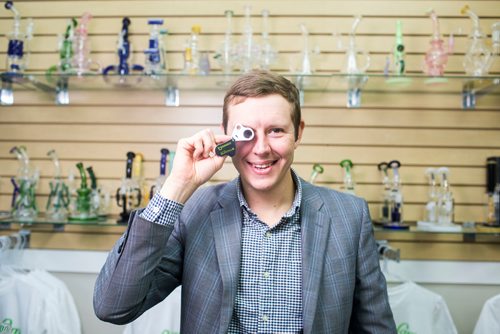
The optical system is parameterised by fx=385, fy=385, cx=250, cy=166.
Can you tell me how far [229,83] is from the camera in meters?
2.58

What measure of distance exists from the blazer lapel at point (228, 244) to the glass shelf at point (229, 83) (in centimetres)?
124

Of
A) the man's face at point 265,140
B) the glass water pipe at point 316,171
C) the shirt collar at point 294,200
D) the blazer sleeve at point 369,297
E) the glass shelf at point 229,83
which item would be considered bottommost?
the blazer sleeve at point 369,297

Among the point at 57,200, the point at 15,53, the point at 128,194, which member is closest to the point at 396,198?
the point at 128,194

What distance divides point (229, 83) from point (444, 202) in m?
1.58

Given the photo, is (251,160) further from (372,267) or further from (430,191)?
(430,191)

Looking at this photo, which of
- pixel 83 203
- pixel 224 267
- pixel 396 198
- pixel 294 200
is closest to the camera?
pixel 224 267

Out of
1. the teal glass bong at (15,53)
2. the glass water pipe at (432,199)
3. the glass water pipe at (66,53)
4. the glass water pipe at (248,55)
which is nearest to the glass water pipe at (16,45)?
the teal glass bong at (15,53)

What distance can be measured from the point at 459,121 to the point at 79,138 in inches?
102

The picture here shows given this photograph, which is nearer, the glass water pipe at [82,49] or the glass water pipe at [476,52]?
the glass water pipe at [476,52]

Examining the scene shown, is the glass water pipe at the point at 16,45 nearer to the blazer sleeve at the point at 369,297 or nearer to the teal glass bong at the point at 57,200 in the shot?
the teal glass bong at the point at 57,200

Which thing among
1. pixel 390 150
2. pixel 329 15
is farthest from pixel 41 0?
pixel 390 150

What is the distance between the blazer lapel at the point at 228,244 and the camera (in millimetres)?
1267

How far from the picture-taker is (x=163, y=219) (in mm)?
1211

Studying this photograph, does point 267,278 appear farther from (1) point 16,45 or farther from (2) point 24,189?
(1) point 16,45
